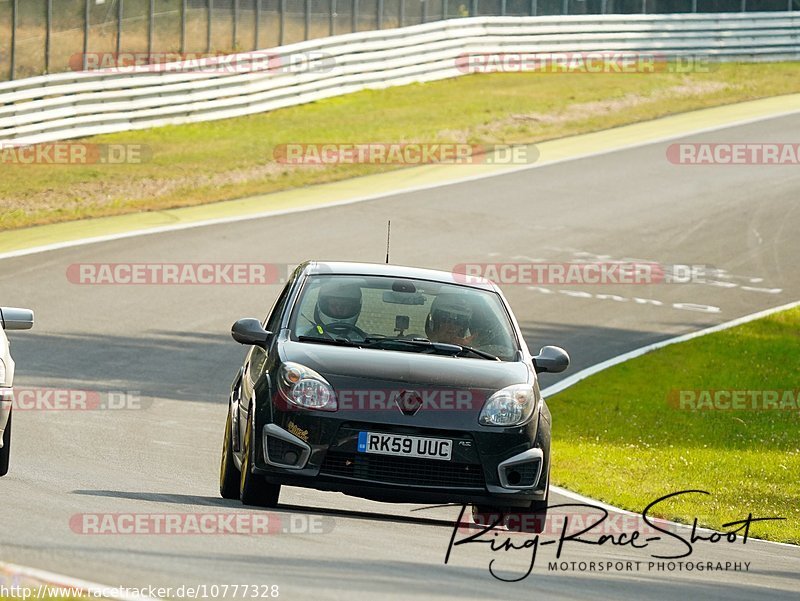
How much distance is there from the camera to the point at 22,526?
26.5ft

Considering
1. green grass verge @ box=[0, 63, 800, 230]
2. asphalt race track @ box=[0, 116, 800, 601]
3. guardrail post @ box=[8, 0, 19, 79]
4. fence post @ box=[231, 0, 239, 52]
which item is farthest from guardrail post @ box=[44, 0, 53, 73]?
asphalt race track @ box=[0, 116, 800, 601]

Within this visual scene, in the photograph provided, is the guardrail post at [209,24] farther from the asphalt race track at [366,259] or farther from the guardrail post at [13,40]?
the asphalt race track at [366,259]

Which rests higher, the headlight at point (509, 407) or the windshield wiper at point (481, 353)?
the windshield wiper at point (481, 353)

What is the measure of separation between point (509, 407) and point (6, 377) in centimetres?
323

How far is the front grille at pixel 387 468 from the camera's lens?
9047mm

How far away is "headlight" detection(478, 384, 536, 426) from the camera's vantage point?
923cm

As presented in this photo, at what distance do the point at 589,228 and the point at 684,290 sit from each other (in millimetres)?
3129

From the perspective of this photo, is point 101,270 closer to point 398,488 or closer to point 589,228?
point 589,228
